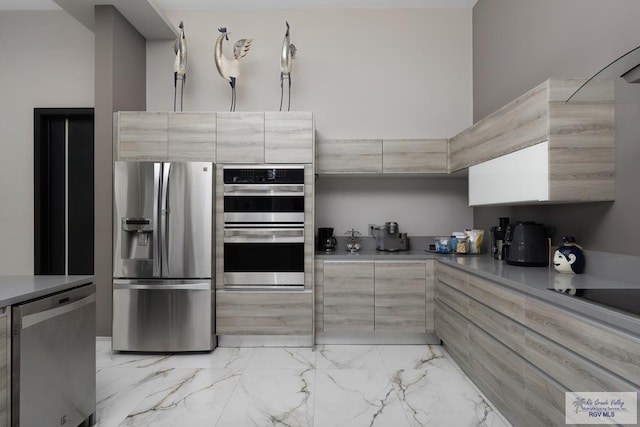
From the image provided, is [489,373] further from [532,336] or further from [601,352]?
[601,352]

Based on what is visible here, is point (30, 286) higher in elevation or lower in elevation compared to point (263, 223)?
lower

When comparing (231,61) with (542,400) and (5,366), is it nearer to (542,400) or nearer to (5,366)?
(5,366)

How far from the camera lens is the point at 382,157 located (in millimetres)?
3432

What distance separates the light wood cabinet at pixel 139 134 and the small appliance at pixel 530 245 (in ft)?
9.53

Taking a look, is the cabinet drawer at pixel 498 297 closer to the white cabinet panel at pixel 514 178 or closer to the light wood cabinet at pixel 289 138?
the white cabinet panel at pixel 514 178

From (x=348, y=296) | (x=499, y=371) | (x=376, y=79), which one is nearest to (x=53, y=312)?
(x=348, y=296)

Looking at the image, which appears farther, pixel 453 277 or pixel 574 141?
pixel 453 277

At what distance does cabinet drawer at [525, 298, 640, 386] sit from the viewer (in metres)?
1.13

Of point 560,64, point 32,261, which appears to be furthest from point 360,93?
point 32,261

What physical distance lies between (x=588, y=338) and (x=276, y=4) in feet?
12.7

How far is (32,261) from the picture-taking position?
3.65 meters

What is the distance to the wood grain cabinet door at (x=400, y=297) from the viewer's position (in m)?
3.14

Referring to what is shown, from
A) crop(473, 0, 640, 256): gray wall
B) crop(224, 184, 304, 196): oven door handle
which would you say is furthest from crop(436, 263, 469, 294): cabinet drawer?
crop(224, 184, 304, 196): oven door handle

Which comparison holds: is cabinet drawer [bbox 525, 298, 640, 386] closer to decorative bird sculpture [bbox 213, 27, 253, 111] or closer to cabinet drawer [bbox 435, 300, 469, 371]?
cabinet drawer [bbox 435, 300, 469, 371]
